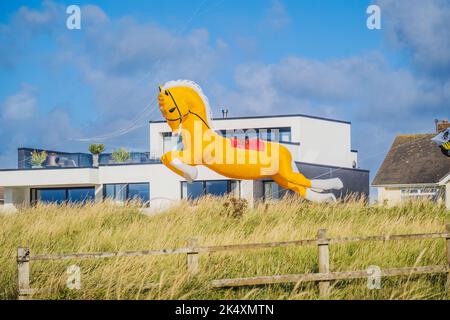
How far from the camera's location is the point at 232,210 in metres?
19.5

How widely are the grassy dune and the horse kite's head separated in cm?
254

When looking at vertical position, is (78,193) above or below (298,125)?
below

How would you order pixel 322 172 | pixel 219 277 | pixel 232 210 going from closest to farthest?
pixel 219 277 → pixel 232 210 → pixel 322 172

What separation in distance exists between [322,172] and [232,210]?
1437cm

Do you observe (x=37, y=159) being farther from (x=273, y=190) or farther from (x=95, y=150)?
(x=273, y=190)

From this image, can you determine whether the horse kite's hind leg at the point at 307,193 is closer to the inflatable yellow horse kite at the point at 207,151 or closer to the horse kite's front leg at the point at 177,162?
the inflatable yellow horse kite at the point at 207,151

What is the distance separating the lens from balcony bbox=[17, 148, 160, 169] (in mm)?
35616

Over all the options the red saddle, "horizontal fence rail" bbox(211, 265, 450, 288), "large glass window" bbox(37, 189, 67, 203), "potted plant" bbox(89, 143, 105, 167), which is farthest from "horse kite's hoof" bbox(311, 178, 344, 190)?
"large glass window" bbox(37, 189, 67, 203)

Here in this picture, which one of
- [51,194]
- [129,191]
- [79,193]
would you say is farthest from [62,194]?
[129,191]

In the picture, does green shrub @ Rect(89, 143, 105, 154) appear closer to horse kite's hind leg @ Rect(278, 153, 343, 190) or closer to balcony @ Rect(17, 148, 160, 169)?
balcony @ Rect(17, 148, 160, 169)

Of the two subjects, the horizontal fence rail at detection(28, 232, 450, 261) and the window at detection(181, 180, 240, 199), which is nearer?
the horizontal fence rail at detection(28, 232, 450, 261)

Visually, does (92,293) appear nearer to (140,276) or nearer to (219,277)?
(140,276)
